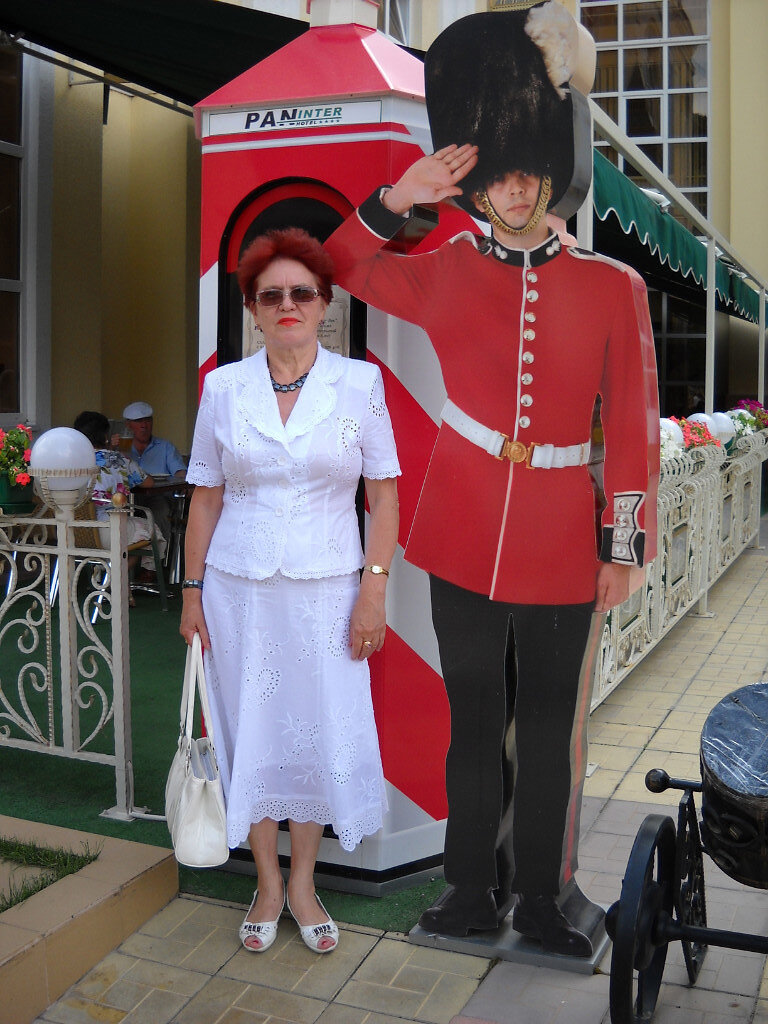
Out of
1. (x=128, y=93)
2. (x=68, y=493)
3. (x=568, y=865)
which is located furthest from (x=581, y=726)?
(x=128, y=93)

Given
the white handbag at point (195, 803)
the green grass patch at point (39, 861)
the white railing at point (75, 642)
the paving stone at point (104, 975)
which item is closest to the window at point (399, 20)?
the white railing at point (75, 642)

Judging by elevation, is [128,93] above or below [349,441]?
above

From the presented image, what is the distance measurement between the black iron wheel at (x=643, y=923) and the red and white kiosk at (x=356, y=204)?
91 cm

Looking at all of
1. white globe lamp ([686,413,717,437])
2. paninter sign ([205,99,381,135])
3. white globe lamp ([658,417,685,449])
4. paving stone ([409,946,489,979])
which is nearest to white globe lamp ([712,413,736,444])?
white globe lamp ([686,413,717,437])

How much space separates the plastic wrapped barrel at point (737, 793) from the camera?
8.21 ft

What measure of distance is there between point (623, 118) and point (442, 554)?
1422 centimetres

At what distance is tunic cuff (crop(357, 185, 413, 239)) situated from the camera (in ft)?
10.5

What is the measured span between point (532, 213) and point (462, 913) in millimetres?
1945

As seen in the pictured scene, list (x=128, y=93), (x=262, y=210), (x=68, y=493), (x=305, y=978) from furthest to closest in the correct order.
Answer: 1. (x=128, y=93)
2. (x=68, y=493)
3. (x=262, y=210)
4. (x=305, y=978)

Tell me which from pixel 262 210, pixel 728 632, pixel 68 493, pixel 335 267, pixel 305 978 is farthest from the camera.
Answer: pixel 728 632

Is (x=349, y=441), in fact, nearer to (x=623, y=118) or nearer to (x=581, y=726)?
(x=581, y=726)

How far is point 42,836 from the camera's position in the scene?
368 cm

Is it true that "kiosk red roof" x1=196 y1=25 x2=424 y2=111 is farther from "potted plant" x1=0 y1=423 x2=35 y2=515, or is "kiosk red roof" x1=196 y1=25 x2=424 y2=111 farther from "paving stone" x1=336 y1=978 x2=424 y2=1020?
"paving stone" x1=336 y1=978 x2=424 y2=1020

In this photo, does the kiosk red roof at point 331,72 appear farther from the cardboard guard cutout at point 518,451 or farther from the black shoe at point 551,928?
the black shoe at point 551,928
